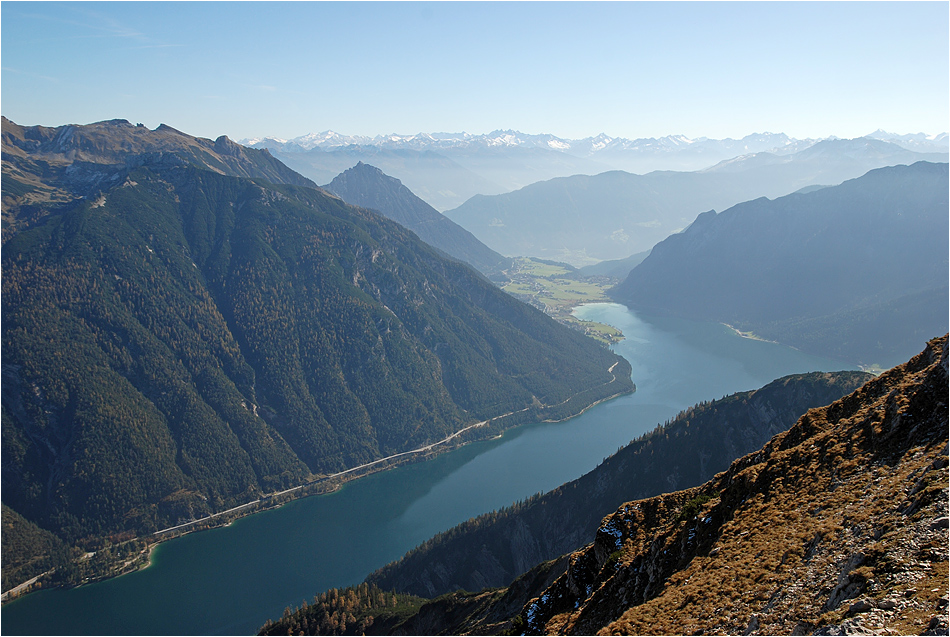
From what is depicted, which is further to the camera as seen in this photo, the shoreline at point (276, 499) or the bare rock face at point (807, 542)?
the shoreline at point (276, 499)

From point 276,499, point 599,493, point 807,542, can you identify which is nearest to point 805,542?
point 807,542

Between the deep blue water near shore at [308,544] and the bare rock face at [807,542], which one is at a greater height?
the bare rock face at [807,542]

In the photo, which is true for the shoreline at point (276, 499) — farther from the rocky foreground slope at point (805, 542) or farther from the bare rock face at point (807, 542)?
the bare rock face at point (807, 542)

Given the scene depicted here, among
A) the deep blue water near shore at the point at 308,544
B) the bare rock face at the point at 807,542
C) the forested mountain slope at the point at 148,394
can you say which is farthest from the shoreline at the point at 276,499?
the bare rock face at the point at 807,542

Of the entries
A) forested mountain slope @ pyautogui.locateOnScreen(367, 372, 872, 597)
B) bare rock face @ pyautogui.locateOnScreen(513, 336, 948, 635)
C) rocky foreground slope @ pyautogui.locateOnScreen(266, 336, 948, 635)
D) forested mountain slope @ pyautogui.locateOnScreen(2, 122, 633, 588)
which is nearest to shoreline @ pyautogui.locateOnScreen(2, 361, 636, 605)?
forested mountain slope @ pyautogui.locateOnScreen(2, 122, 633, 588)

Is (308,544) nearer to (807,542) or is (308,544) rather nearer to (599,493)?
(599,493)

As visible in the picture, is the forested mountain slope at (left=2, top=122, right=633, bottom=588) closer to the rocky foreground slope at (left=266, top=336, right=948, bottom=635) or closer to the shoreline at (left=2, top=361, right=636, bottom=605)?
the shoreline at (left=2, top=361, right=636, bottom=605)
